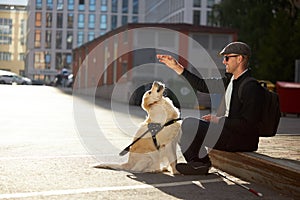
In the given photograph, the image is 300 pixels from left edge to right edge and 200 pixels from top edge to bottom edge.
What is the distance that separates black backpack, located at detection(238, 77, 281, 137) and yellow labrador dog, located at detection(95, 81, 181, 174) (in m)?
0.87

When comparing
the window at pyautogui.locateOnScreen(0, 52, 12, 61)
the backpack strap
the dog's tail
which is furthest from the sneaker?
the window at pyautogui.locateOnScreen(0, 52, 12, 61)

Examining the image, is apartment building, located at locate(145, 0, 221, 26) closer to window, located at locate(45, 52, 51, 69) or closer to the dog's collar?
window, located at locate(45, 52, 51, 69)

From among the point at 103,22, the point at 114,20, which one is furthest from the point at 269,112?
the point at 114,20

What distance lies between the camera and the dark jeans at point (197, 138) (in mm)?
6781

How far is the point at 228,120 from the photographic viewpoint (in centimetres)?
656

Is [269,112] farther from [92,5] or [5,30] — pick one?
[5,30]

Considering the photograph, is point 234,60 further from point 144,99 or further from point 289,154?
point 289,154

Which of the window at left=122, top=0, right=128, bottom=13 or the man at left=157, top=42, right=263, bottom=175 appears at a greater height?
the window at left=122, top=0, right=128, bottom=13

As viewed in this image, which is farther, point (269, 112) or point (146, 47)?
point (146, 47)

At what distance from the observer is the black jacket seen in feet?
20.7

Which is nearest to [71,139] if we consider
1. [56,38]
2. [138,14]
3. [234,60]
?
[234,60]

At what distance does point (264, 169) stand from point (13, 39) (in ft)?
334

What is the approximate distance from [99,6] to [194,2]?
58.3 ft

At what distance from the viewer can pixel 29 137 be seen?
11.7 meters
